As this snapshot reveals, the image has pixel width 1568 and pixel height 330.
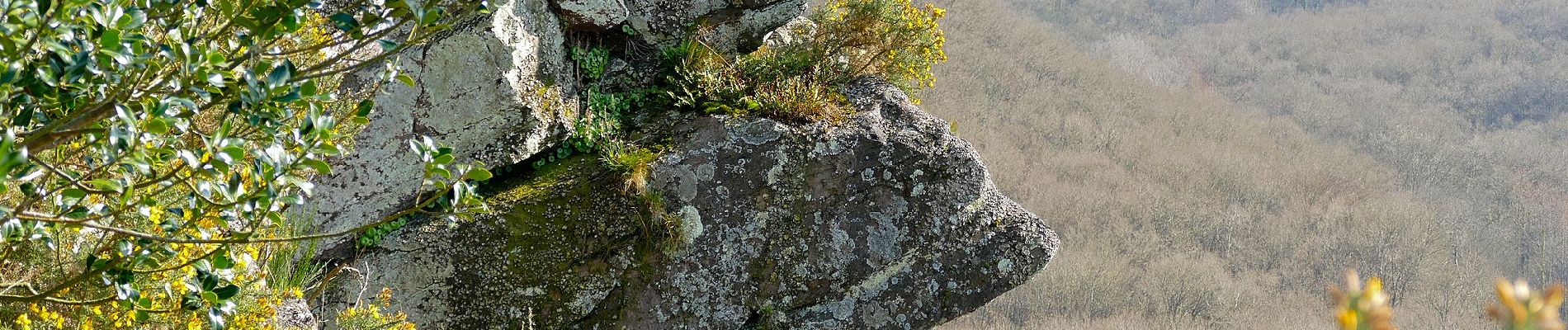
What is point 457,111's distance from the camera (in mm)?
5871

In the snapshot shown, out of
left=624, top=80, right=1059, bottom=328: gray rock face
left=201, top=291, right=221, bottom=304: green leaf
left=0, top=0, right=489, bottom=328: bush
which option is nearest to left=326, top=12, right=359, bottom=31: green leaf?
left=0, top=0, right=489, bottom=328: bush

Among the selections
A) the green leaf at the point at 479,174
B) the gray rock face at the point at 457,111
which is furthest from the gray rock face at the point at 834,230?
the green leaf at the point at 479,174

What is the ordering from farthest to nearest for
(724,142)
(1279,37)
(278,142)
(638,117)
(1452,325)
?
1. (1279,37)
2. (1452,325)
3. (638,117)
4. (724,142)
5. (278,142)

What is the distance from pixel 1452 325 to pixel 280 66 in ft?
130

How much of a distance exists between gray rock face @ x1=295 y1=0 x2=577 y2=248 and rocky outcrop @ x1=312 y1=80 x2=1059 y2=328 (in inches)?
10.5

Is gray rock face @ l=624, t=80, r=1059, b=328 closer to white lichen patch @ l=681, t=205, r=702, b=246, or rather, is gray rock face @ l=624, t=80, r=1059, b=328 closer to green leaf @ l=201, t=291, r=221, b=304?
white lichen patch @ l=681, t=205, r=702, b=246

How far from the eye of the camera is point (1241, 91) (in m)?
52.1

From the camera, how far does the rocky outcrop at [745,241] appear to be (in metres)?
5.87

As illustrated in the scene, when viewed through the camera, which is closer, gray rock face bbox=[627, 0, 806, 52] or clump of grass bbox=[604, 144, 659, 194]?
clump of grass bbox=[604, 144, 659, 194]

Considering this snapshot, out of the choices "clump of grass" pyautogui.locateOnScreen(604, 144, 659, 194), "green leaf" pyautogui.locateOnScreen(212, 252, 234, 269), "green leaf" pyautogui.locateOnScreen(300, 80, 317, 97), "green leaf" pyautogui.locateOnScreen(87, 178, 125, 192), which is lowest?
"clump of grass" pyautogui.locateOnScreen(604, 144, 659, 194)

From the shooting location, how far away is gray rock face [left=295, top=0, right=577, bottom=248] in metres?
5.65

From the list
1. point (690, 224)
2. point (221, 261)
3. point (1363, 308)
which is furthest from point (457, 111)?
point (1363, 308)

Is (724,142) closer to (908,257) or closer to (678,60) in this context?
(678,60)

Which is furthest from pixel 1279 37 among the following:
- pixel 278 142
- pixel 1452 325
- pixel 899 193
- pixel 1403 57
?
pixel 278 142
